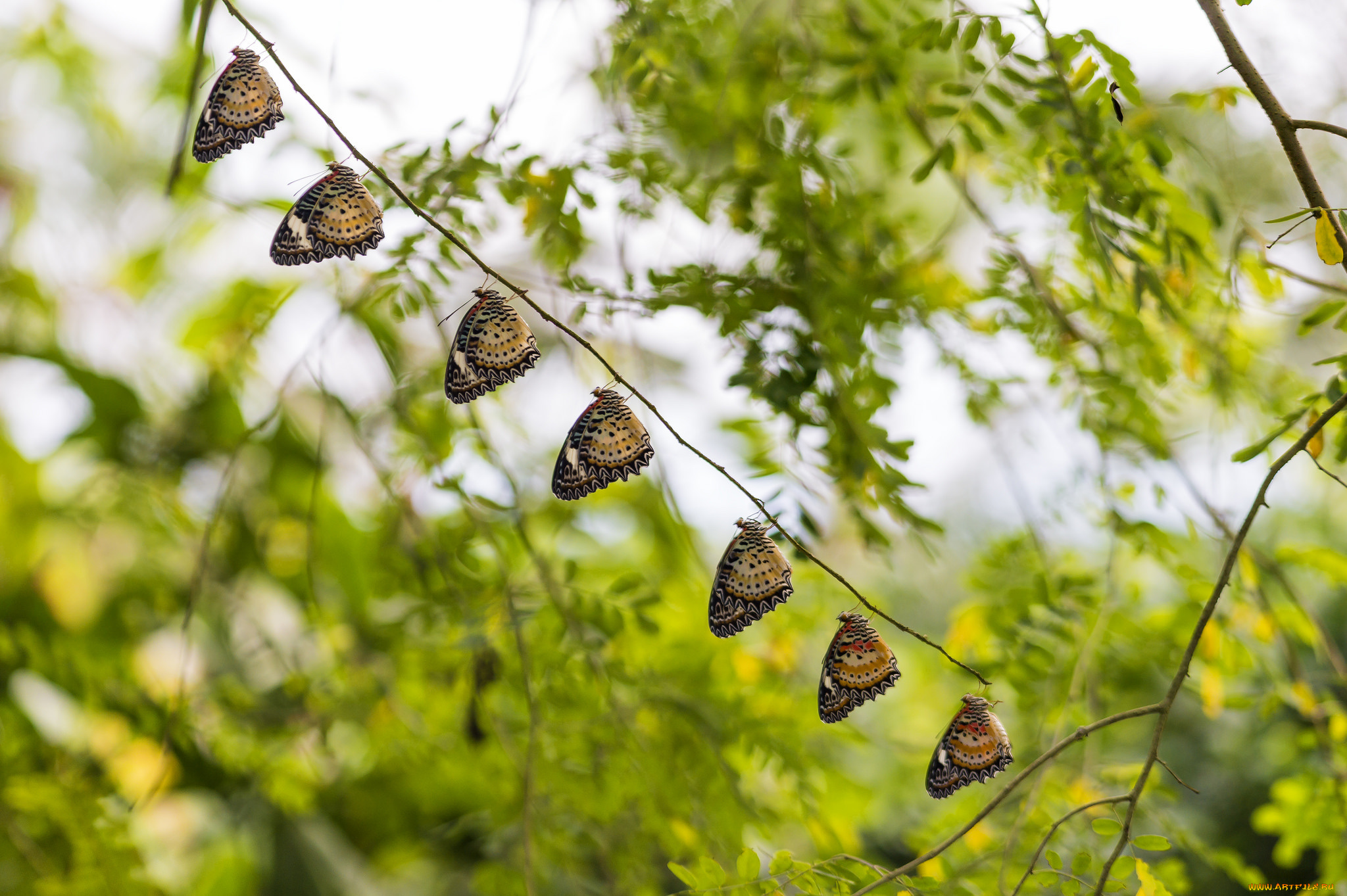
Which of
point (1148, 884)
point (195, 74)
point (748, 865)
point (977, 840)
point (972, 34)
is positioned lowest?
point (977, 840)

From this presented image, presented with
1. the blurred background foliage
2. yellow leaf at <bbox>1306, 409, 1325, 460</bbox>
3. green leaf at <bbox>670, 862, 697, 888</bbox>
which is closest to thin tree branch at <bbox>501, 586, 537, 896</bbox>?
the blurred background foliage

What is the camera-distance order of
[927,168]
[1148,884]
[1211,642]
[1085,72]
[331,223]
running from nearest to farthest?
[331,223] → [1148,884] → [1085,72] → [927,168] → [1211,642]

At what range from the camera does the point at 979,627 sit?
1061 millimetres

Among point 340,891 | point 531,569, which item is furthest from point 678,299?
point 340,891

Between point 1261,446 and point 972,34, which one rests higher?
point 972,34

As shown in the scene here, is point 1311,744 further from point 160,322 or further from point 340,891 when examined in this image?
point 160,322

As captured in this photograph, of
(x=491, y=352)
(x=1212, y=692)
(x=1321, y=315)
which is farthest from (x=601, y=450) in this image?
(x=1212, y=692)

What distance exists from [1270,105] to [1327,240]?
0.10 metres

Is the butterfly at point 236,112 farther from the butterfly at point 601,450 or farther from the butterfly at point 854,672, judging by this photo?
the butterfly at point 854,672

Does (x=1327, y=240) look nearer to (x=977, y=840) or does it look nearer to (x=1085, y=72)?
(x=1085, y=72)

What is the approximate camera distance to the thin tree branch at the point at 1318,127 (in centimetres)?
51

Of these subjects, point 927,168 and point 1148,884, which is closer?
point 1148,884

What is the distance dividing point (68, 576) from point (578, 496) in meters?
1.79

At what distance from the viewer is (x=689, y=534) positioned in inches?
35.3
